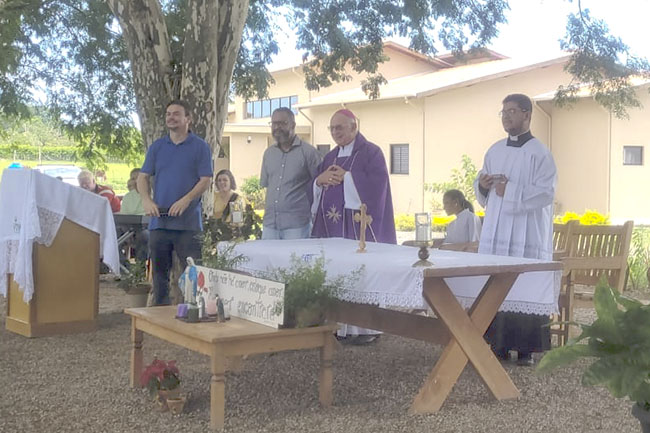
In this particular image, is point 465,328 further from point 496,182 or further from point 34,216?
point 34,216

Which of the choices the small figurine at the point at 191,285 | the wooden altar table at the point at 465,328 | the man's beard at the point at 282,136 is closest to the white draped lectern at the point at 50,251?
the man's beard at the point at 282,136

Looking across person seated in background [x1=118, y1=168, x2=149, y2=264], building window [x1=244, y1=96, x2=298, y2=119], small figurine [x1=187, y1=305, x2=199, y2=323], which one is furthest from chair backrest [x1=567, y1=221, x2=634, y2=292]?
building window [x1=244, y1=96, x2=298, y2=119]

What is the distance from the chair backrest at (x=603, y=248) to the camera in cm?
740

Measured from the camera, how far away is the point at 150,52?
8281 mm

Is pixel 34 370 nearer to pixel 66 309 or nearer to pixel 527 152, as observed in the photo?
pixel 66 309

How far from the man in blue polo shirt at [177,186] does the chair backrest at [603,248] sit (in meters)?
3.06

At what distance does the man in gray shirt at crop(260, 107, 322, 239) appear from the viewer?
7.43m

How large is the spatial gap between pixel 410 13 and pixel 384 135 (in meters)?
13.4

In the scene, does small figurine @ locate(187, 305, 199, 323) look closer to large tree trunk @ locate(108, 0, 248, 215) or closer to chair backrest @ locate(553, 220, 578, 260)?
large tree trunk @ locate(108, 0, 248, 215)

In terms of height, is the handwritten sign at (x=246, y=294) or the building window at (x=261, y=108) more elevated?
the building window at (x=261, y=108)

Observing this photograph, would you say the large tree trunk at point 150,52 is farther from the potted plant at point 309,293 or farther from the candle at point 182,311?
the potted plant at point 309,293

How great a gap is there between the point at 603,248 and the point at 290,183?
8.67 feet

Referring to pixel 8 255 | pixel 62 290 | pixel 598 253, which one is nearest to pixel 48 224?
pixel 8 255

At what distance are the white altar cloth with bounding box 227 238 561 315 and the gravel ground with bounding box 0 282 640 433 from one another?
0.58 metres
